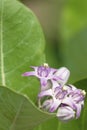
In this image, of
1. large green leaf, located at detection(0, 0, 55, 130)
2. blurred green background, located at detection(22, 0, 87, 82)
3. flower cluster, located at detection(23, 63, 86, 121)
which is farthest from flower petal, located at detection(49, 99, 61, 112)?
blurred green background, located at detection(22, 0, 87, 82)

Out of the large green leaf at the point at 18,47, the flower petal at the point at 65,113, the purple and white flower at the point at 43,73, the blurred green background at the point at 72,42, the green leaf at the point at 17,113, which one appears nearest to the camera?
the green leaf at the point at 17,113

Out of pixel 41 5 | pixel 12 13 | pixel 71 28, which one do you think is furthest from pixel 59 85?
pixel 41 5

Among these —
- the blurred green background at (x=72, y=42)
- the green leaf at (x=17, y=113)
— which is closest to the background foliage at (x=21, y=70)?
the green leaf at (x=17, y=113)

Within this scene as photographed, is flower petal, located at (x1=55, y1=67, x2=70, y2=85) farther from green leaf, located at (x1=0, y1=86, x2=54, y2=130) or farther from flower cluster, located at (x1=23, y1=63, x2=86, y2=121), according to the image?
green leaf, located at (x1=0, y1=86, x2=54, y2=130)

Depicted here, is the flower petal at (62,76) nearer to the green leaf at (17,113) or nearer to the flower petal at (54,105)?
the flower petal at (54,105)

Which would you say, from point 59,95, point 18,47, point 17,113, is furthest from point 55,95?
point 18,47

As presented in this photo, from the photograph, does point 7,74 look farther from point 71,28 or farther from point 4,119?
point 71,28

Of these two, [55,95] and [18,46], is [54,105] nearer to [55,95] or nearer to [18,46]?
[55,95]
